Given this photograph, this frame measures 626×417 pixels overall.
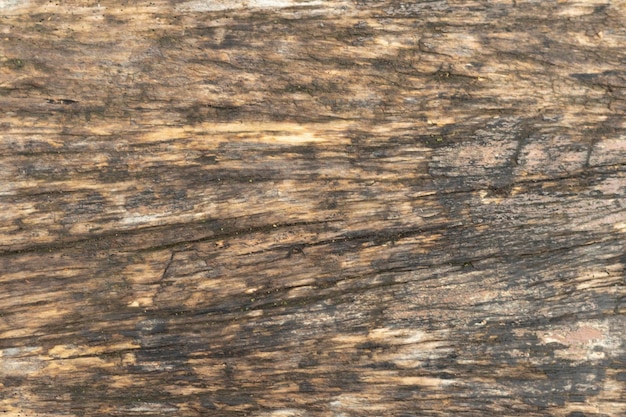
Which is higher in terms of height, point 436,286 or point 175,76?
point 175,76

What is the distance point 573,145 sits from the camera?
272 inches

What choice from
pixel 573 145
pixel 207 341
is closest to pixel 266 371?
pixel 207 341

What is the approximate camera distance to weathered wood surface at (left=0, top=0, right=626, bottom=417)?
684 cm

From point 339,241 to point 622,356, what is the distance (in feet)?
12.0

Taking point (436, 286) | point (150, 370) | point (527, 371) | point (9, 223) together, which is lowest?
point (527, 371)

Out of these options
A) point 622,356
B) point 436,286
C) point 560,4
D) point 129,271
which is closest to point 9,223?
point 129,271

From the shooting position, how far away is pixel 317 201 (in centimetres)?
695

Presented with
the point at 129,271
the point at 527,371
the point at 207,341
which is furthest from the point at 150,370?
the point at 527,371

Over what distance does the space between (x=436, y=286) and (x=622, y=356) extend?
7.74 ft

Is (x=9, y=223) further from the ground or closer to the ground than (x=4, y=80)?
closer to the ground

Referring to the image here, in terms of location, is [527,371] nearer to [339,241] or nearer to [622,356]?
[622,356]

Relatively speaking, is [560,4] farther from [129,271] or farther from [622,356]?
[129,271]

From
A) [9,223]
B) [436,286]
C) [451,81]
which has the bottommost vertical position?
[436,286]

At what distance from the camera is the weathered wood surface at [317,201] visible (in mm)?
6840
